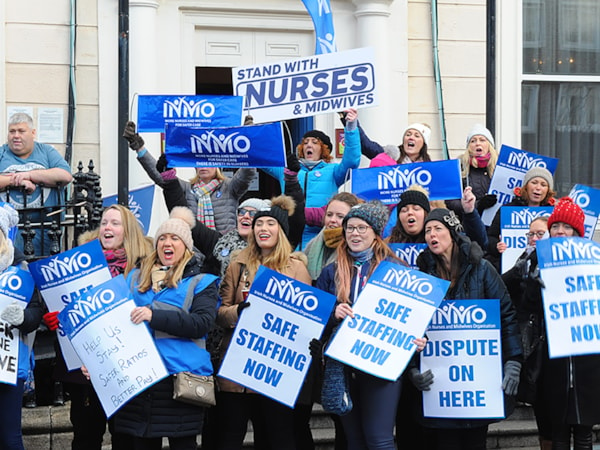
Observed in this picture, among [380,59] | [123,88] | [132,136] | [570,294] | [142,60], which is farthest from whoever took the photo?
[380,59]

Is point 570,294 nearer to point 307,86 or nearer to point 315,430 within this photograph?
point 315,430

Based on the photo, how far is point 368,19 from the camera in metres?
10.9

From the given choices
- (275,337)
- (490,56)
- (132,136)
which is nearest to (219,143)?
(132,136)

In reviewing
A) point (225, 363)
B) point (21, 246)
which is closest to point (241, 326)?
point (225, 363)

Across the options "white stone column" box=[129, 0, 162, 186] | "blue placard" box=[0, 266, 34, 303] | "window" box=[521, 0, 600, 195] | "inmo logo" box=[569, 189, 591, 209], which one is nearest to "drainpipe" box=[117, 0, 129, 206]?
"white stone column" box=[129, 0, 162, 186]

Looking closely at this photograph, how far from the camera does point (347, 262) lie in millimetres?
6418

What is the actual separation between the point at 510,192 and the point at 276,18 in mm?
3539

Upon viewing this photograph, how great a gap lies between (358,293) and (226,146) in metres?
1.85

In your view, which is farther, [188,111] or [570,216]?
[188,111]

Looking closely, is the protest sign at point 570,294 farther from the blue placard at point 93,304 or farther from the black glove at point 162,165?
the black glove at point 162,165

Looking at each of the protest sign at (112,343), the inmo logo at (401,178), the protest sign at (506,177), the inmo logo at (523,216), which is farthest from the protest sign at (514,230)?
the protest sign at (112,343)

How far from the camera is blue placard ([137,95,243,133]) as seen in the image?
315 inches

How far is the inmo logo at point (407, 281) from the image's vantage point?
244 inches

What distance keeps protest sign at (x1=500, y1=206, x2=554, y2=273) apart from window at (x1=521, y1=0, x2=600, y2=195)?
399 centimetres
